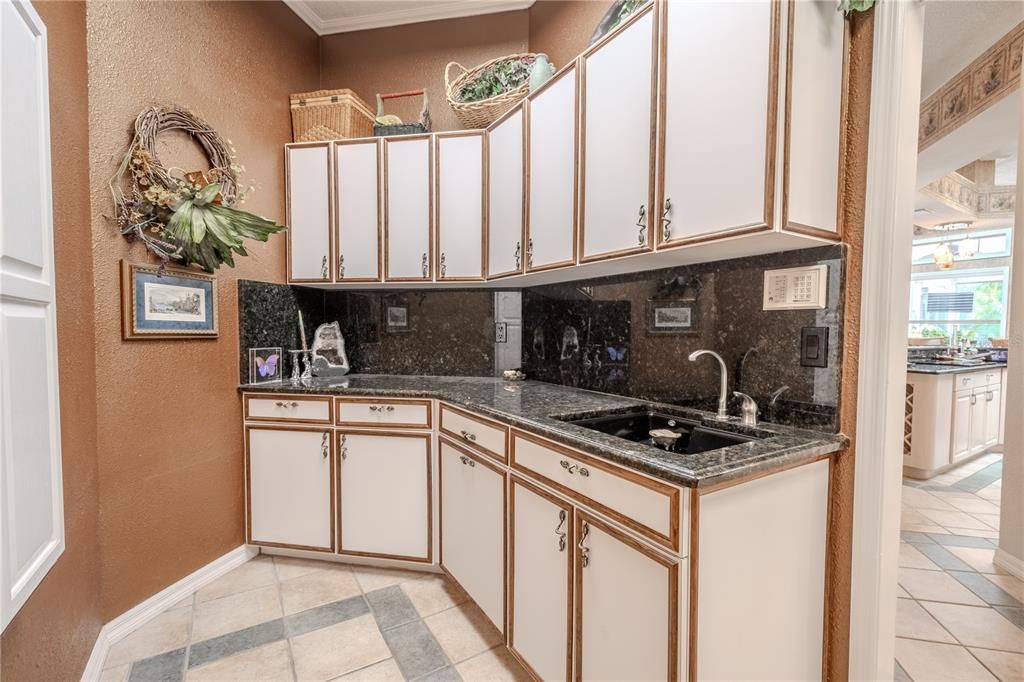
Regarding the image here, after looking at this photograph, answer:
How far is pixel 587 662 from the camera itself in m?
1.25

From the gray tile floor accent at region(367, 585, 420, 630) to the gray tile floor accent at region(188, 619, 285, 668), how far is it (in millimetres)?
372

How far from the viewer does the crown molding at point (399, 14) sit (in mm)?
2621

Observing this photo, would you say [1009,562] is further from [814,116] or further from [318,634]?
[318,634]

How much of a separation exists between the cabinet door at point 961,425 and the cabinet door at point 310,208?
16.3 feet

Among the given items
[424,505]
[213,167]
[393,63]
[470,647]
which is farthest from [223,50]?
[470,647]

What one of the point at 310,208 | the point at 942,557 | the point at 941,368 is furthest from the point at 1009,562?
the point at 310,208

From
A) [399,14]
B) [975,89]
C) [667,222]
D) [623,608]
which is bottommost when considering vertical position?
[623,608]

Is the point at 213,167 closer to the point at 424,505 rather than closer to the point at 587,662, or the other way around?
the point at 424,505

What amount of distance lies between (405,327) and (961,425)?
4.66m

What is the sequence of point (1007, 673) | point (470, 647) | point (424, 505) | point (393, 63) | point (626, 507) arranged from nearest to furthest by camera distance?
point (626, 507)
point (1007, 673)
point (470, 647)
point (424, 505)
point (393, 63)

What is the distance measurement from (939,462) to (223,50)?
5709mm

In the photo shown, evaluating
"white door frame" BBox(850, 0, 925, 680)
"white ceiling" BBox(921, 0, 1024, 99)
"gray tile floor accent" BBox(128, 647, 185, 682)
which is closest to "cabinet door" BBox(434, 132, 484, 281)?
"white door frame" BBox(850, 0, 925, 680)

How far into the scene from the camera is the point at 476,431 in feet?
5.93

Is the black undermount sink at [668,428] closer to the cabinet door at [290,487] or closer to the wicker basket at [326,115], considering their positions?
the cabinet door at [290,487]
